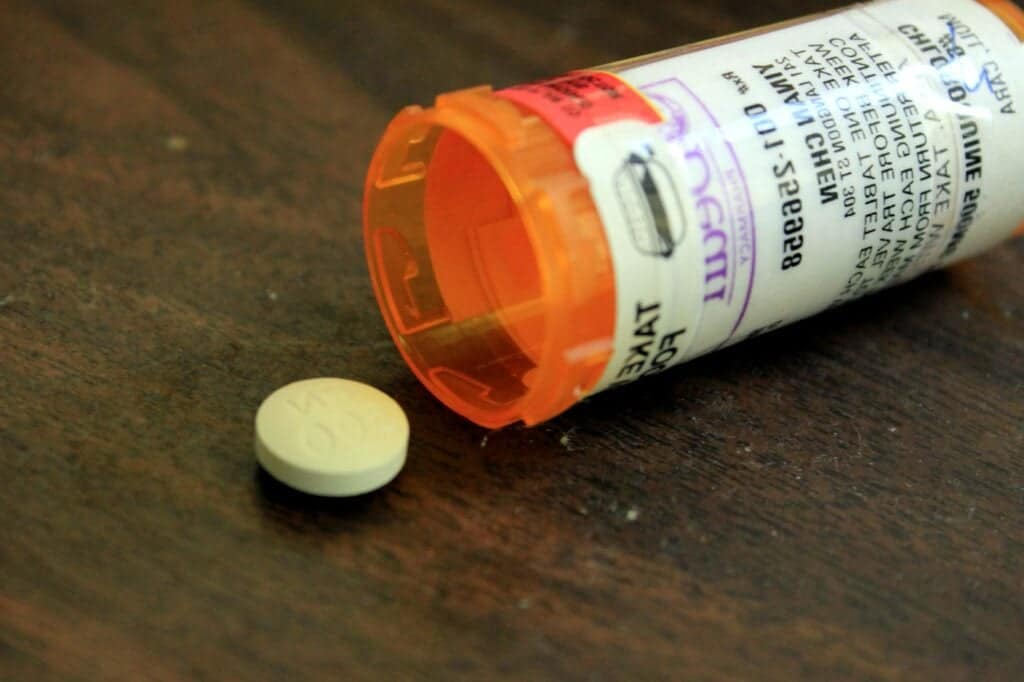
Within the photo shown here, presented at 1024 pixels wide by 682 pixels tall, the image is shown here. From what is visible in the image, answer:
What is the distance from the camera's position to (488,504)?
65cm

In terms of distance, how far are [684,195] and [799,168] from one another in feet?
0.27

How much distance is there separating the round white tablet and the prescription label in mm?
120

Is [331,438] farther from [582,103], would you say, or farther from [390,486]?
[582,103]

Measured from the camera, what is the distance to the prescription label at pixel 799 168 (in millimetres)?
612

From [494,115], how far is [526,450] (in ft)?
0.62

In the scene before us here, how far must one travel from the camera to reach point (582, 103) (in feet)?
2.08

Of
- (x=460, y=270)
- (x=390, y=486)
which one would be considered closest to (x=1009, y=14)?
(x=460, y=270)

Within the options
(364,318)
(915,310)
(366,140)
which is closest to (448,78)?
(366,140)

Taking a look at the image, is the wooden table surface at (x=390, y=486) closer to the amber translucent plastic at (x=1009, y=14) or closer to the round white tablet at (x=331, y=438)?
the round white tablet at (x=331, y=438)

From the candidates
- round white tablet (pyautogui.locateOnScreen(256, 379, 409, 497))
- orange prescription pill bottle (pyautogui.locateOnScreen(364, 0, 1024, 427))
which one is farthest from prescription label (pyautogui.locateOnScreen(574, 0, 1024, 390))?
round white tablet (pyautogui.locateOnScreen(256, 379, 409, 497))

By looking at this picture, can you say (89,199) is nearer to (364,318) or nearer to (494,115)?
(364,318)

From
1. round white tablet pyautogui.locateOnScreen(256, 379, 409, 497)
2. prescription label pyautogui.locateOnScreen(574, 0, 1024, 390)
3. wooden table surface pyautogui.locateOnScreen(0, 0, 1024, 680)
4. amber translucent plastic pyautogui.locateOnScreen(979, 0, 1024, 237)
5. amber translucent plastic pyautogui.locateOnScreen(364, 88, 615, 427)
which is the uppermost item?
amber translucent plastic pyautogui.locateOnScreen(979, 0, 1024, 237)

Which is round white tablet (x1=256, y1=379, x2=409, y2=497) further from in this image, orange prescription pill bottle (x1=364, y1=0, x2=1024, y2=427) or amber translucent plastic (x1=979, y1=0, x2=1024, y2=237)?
amber translucent plastic (x1=979, y1=0, x2=1024, y2=237)

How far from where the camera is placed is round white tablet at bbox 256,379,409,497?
Answer: 621 mm
